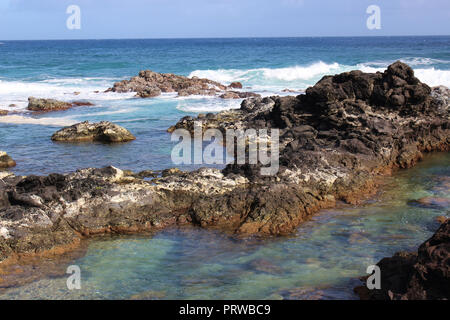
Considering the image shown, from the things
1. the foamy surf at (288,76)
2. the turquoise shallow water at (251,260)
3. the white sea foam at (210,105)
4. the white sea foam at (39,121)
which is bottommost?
the turquoise shallow water at (251,260)

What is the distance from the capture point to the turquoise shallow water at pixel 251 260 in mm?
6738

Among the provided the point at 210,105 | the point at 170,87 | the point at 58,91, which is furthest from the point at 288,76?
the point at 58,91

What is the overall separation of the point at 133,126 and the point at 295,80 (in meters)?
25.2

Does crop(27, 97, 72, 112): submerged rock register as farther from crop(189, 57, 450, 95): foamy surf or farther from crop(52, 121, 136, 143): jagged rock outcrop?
crop(189, 57, 450, 95): foamy surf

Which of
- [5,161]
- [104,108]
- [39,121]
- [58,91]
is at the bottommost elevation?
[5,161]

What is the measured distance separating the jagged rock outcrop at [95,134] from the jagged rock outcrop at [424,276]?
40.2 ft

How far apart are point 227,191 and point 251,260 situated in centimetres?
237

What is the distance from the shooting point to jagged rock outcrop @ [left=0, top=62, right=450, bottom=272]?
862 cm

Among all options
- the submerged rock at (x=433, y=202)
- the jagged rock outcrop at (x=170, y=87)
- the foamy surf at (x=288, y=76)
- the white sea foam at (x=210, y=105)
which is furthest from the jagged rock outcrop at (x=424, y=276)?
the foamy surf at (x=288, y=76)

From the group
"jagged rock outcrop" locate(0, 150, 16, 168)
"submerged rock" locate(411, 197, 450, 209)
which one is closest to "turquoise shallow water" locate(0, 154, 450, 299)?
"submerged rock" locate(411, 197, 450, 209)

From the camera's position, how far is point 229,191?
9.80 metres

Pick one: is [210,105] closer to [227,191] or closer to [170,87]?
[170,87]

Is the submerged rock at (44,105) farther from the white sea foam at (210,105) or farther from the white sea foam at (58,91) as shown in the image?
the white sea foam at (210,105)
